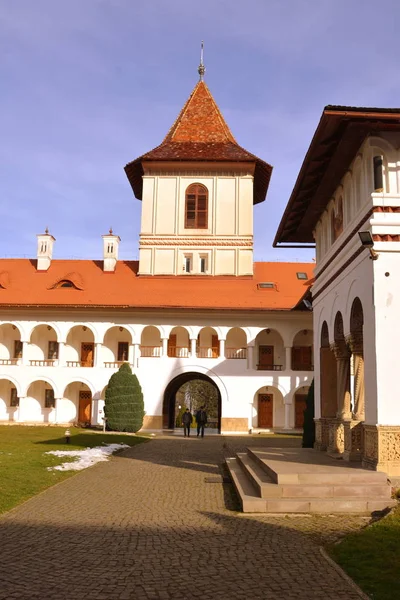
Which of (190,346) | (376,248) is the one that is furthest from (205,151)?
(376,248)

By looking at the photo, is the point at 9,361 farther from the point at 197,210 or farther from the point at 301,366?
the point at 301,366

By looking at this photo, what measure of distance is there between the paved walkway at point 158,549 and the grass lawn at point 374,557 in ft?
0.71

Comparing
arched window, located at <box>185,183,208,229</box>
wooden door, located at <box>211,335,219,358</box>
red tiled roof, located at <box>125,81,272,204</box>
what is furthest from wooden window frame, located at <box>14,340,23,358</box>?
red tiled roof, located at <box>125,81,272,204</box>

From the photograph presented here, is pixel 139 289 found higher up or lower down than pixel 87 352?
higher up

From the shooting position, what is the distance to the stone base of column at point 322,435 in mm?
15711

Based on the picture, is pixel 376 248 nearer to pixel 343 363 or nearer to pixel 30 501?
pixel 343 363

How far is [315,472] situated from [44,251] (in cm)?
3264

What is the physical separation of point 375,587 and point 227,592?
139cm

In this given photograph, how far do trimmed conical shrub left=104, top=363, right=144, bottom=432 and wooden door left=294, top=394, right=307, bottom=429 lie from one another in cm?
897

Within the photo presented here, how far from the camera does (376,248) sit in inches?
434

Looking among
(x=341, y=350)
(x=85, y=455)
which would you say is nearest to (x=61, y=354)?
(x=85, y=455)

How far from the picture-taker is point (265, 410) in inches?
1398

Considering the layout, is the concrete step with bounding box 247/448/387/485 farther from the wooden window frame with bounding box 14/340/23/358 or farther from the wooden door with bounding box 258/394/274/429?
the wooden window frame with bounding box 14/340/23/358

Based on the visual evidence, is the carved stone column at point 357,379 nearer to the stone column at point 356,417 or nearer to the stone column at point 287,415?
the stone column at point 356,417
